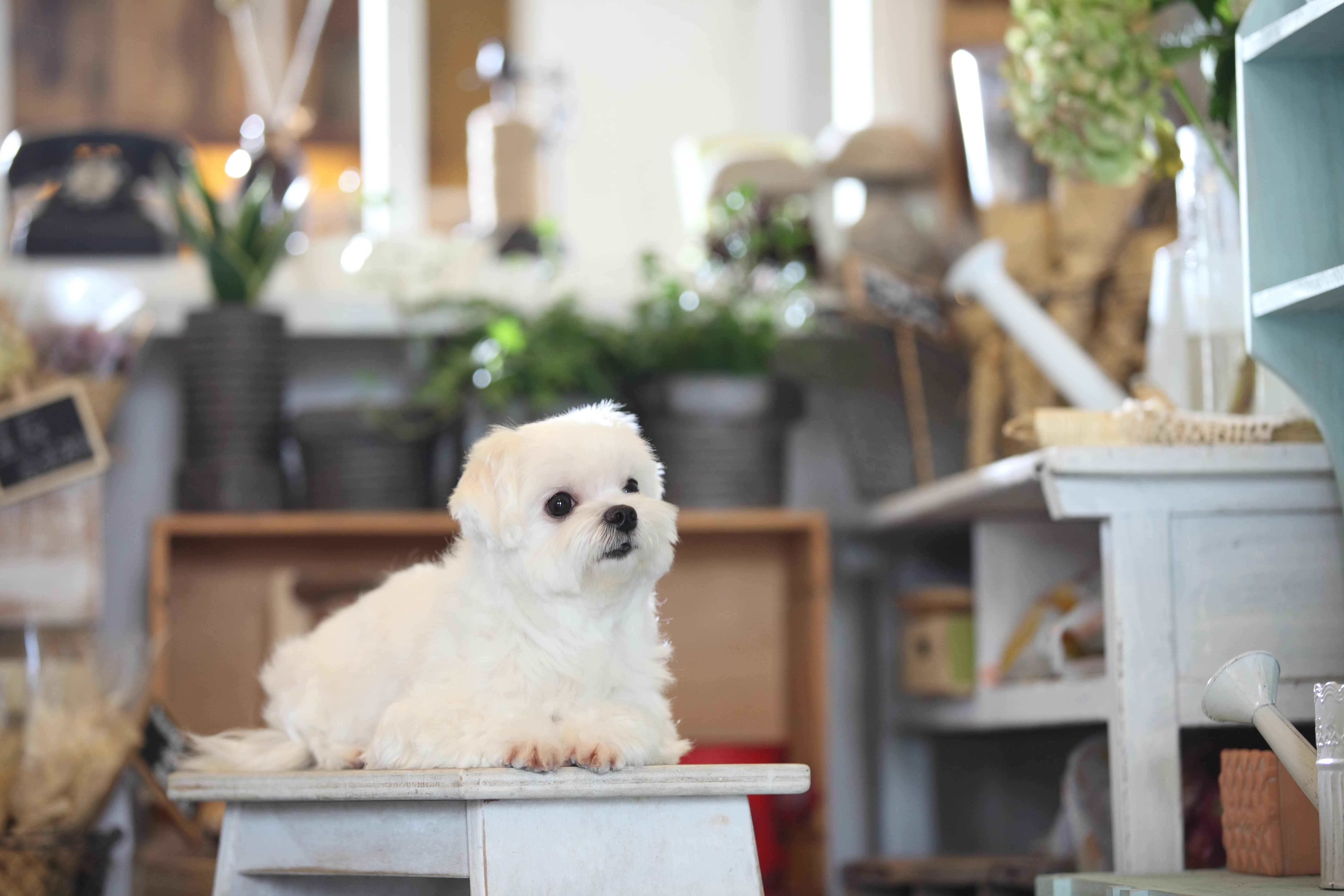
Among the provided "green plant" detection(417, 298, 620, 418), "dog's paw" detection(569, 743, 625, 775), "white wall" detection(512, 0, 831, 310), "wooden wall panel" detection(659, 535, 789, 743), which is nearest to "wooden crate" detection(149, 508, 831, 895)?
"wooden wall panel" detection(659, 535, 789, 743)

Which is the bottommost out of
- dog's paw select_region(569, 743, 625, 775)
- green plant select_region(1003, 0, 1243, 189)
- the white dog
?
dog's paw select_region(569, 743, 625, 775)

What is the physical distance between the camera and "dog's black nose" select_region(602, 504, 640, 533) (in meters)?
1.20

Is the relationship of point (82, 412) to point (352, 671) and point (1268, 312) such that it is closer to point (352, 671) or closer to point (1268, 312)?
point (352, 671)

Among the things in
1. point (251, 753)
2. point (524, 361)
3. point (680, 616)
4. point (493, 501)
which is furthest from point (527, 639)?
point (680, 616)

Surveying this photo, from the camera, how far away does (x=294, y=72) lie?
9.76 feet

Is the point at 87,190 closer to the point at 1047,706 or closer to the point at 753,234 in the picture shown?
the point at 753,234

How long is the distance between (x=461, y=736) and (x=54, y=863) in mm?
956

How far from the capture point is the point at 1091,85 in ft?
5.52

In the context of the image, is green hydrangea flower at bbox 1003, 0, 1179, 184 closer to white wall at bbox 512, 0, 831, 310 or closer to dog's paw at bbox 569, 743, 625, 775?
dog's paw at bbox 569, 743, 625, 775

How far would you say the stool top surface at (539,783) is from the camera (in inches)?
41.3

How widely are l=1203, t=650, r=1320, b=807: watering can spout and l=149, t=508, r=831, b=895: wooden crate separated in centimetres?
112

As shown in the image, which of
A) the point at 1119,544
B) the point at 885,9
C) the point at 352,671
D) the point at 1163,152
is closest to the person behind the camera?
the point at 352,671

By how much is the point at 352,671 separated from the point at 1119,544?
0.78 m

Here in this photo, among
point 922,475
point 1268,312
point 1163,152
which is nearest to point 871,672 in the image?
point 922,475
